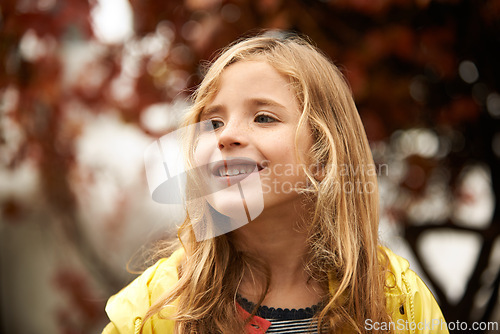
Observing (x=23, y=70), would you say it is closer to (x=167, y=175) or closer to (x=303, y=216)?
(x=167, y=175)

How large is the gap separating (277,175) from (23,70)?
58.4 inches

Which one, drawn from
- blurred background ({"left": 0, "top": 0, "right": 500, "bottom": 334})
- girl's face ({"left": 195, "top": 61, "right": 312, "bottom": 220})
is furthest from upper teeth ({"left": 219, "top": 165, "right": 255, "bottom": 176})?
blurred background ({"left": 0, "top": 0, "right": 500, "bottom": 334})

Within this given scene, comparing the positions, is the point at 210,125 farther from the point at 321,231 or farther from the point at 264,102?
the point at 321,231

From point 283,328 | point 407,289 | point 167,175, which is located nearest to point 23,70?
point 167,175

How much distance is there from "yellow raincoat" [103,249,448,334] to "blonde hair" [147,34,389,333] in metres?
0.03

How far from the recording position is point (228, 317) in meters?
1.04

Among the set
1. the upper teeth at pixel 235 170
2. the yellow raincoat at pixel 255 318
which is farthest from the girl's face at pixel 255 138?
the yellow raincoat at pixel 255 318

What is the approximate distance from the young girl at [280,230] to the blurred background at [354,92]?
0.21m

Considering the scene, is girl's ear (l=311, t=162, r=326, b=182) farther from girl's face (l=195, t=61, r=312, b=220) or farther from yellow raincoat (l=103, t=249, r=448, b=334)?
yellow raincoat (l=103, t=249, r=448, b=334)

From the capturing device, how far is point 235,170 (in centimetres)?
99

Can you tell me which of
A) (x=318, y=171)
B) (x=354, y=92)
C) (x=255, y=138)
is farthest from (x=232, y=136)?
(x=354, y=92)

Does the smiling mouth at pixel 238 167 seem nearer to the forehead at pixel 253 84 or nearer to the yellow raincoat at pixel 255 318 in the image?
the forehead at pixel 253 84

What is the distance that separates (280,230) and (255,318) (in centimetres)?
20

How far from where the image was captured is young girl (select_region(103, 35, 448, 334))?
101cm
